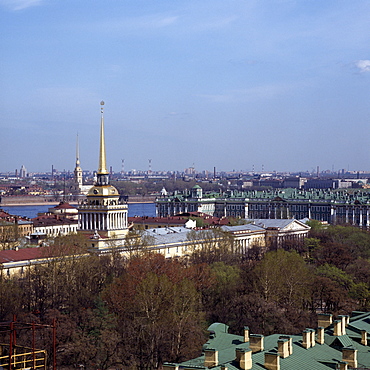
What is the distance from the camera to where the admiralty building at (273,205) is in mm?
110125

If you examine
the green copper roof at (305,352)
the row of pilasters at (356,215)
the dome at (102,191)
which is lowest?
the row of pilasters at (356,215)

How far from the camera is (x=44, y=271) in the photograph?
41.0 metres

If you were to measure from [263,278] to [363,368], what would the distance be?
727 inches

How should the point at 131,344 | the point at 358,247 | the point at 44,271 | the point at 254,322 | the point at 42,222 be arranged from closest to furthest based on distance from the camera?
the point at 131,344 → the point at 254,322 → the point at 44,271 → the point at 358,247 → the point at 42,222

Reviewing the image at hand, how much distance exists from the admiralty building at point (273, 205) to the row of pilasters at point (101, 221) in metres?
51.3

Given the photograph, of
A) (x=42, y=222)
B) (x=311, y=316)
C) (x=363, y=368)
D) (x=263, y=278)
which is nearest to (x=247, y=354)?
(x=363, y=368)

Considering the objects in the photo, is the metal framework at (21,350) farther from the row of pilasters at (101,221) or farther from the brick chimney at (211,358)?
the row of pilasters at (101,221)

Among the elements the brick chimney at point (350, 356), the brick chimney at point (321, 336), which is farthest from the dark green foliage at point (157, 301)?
the brick chimney at point (350, 356)

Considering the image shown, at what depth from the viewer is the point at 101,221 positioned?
6122 centimetres

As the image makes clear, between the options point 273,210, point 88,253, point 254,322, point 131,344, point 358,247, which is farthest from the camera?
point 273,210

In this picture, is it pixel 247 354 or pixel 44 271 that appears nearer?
pixel 247 354

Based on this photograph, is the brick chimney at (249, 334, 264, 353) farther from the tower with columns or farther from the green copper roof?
the tower with columns

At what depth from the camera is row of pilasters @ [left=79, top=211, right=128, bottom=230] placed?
200ft

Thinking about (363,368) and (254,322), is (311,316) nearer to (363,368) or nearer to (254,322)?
(254,322)
